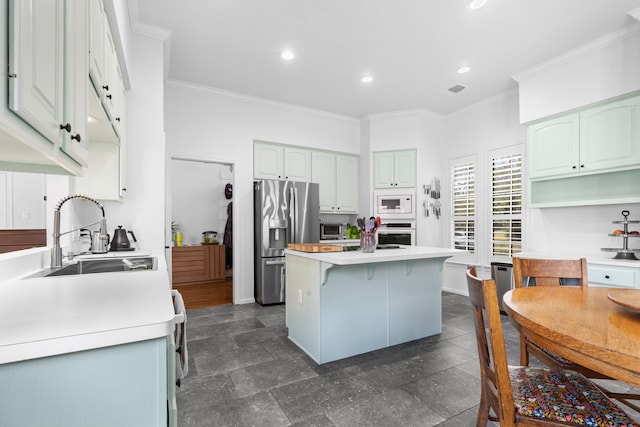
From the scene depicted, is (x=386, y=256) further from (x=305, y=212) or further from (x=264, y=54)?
(x=264, y=54)

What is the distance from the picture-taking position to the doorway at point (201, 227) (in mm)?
5636

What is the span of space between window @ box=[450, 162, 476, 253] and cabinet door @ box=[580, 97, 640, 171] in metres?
1.67

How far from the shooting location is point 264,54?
347 centimetres

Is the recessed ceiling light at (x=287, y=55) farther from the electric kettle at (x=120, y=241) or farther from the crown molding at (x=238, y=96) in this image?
the electric kettle at (x=120, y=241)

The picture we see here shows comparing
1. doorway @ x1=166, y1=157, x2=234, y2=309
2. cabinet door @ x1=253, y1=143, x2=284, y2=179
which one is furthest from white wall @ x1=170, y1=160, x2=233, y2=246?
cabinet door @ x1=253, y1=143, x2=284, y2=179

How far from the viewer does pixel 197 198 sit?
661 centimetres

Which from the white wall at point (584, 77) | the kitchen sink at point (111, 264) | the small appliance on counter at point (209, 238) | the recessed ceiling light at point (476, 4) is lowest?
the small appliance on counter at point (209, 238)

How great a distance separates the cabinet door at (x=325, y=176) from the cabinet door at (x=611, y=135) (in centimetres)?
326

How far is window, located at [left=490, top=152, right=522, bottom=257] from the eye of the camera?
428 centimetres

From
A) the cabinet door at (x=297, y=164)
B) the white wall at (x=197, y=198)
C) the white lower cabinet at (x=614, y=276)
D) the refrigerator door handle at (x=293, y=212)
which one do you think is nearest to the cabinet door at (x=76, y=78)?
the refrigerator door handle at (x=293, y=212)

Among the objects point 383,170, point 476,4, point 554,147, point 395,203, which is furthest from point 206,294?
point 554,147

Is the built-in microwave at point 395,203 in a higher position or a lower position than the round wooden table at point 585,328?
higher

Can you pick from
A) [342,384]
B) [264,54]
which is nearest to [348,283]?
[342,384]

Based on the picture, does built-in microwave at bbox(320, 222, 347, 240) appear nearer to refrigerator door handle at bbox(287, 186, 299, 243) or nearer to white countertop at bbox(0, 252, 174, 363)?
refrigerator door handle at bbox(287, 186, 299, 243)
